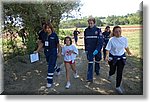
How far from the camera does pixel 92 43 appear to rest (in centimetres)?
289

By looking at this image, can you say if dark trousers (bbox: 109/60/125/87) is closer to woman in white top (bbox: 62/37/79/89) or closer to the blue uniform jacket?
the blue uniform jacket

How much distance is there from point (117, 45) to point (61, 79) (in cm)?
65

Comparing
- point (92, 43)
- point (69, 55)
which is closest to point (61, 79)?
point (69, 55)

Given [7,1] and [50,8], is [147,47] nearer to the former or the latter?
[50,8]

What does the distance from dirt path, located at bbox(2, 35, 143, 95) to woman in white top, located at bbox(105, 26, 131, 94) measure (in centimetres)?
5

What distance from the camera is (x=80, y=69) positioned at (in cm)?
291

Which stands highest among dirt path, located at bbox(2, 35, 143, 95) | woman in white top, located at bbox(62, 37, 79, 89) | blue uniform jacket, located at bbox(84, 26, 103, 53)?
blue uniform jacket, located at bbox(84, 26, 103, 53)

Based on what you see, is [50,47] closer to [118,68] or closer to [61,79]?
[61,79]

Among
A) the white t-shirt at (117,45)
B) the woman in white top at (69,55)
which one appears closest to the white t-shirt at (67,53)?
the woman in white top at (69,55)

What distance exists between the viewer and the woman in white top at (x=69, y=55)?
290 centimetres

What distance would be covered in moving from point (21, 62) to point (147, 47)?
126 centimetres

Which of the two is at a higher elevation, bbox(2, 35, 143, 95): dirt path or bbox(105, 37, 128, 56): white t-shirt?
bbox(105, 37, 128, 56): white t-shirt

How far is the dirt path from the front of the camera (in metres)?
2.84

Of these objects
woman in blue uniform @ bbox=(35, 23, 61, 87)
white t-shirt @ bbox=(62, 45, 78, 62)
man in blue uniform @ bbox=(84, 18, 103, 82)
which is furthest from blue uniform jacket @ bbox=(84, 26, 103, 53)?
woman in blue uniform @ bbox=(35, 23, 61, 87)
